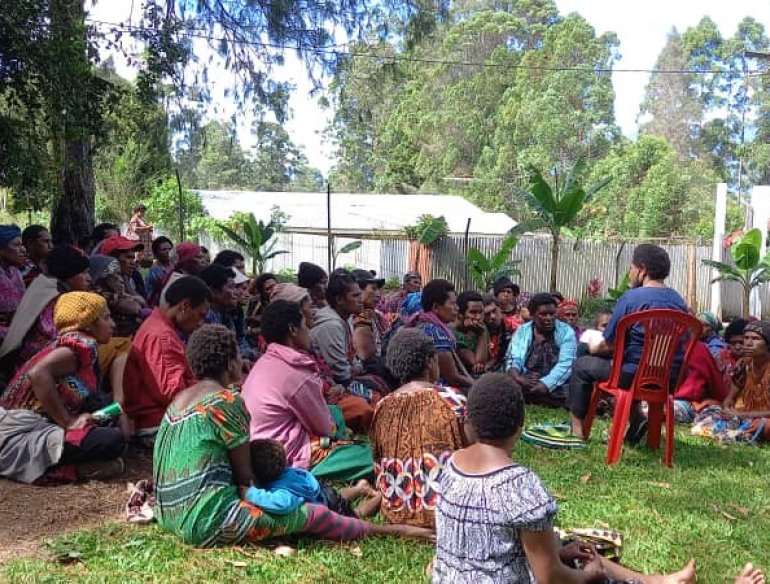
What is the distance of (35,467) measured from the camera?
497 cm

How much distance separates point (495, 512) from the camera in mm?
2760

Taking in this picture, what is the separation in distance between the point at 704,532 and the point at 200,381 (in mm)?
2955

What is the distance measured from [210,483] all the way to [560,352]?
4.70 m

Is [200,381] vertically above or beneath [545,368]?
above

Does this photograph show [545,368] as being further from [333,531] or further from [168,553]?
[168,553]

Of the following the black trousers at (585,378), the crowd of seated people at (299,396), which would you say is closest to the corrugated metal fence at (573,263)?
the crowd of seated people at (299,396)

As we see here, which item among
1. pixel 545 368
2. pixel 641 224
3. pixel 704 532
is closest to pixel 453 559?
pixel 704 532

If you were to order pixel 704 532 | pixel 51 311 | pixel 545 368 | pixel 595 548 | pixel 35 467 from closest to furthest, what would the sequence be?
pixel 595 548, pixel 704 532, pixel 35 467, pixel 51 311, pixel 545 368

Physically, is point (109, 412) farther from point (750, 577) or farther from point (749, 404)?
point (749, 404)

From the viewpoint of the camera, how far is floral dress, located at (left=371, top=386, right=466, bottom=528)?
4.15 meters

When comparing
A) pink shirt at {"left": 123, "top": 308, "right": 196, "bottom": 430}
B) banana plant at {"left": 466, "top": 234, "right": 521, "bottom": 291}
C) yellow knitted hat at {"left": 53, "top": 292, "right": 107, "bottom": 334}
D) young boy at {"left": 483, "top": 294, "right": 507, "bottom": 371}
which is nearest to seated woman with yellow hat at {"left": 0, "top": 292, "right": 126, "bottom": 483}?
yellow knitted hat at {"left": 53, "top": 292, "right": 107, "bottom": 334}

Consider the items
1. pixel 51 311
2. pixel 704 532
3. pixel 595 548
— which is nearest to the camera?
pixel 595 548

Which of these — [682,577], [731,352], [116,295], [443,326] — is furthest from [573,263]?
[682,577]

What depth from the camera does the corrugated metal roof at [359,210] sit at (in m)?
31.0
